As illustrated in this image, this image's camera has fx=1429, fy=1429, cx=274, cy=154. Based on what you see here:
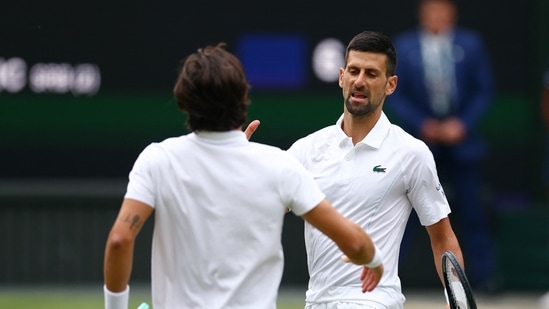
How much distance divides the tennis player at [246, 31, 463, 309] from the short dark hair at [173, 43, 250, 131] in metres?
1.24

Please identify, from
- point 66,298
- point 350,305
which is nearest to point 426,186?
point 350,305

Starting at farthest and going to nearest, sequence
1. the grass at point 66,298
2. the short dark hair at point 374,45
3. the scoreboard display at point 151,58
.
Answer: the scoreboard display at point 151,58 → the grass at point 66,298 → the short dark hair at point 374,45

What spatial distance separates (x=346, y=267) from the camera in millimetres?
5668

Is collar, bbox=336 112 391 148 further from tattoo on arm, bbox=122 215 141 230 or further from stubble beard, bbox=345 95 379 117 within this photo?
tattoo on arm, bbox=122 215 141 230

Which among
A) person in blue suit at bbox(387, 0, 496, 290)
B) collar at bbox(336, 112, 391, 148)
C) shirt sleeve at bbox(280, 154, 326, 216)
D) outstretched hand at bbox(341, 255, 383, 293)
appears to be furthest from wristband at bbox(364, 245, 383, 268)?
person in blue suit at bbox(387, 0, 496, 290)

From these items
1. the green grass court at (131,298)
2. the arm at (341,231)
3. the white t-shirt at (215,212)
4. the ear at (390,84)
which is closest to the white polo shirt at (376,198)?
the ear at (390,84)

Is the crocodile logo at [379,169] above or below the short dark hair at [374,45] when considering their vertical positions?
below

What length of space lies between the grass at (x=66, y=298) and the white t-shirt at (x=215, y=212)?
5.89 m

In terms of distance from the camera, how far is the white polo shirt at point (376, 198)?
5668mm

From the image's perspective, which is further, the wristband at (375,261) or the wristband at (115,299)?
the wristband at (375,261)

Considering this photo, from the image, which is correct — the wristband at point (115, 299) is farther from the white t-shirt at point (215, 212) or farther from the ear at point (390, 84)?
the ear at point (390, 84)

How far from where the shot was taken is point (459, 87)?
36.0ft

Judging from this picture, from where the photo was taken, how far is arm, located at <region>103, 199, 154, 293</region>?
440 centimetres

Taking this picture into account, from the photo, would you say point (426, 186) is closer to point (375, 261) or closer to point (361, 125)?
point (361, 125)
